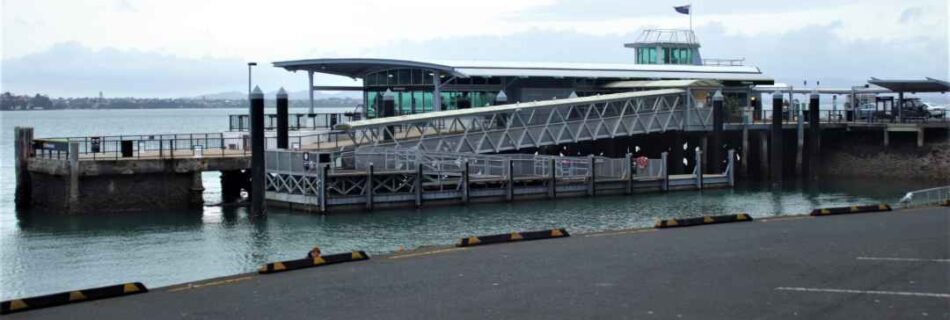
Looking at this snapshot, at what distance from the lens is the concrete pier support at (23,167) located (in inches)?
2060

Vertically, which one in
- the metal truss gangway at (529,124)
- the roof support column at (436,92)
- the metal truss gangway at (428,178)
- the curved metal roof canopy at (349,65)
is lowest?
the metal truss gangway at (428,178)

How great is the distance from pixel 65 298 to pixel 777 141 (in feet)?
176

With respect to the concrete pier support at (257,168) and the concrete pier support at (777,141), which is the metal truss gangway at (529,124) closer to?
the concrete pier support at (777,141)

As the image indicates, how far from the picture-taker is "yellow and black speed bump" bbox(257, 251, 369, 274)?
23.5 metres

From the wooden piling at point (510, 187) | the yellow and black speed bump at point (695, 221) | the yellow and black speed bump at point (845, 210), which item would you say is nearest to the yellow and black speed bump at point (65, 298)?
the yellow and black speed bump at point (695, 221)

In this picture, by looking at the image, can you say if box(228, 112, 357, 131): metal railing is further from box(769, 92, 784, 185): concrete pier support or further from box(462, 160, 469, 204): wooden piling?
box(769, 92, 784, 185): concrete pier support

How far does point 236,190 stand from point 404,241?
17.9 m

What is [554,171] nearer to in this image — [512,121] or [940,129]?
[512,121]

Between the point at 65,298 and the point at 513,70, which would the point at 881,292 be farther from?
the point at 513,70

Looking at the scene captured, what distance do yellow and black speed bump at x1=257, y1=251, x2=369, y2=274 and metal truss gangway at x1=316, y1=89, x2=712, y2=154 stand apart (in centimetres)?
2799

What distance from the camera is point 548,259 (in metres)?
24.6

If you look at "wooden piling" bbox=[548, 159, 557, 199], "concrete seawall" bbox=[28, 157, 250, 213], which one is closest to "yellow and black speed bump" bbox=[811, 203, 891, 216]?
"wooden piling" bbox=[548, 159, 557, 199]

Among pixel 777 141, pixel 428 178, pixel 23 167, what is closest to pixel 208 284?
pixel 428 178

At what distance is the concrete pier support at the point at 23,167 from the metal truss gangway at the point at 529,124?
41.5 ft
